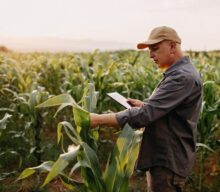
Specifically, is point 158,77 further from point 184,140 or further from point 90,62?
point 184,140

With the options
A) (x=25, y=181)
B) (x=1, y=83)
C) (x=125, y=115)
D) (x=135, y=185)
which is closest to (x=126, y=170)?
(x=125, y=115)

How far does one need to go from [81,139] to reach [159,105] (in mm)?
512

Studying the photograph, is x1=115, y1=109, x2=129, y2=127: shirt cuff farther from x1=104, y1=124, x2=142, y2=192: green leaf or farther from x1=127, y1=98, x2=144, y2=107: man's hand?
x1=127, y1=98, x2=144, y2=107: man's hand

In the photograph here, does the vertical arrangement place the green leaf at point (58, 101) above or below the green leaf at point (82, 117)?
above

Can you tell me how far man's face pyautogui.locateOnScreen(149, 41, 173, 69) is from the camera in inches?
101

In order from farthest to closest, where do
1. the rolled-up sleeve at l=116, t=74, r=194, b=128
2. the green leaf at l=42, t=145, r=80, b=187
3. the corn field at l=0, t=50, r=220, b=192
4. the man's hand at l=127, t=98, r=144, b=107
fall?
the man's hand at l=127, t=98, r=144, b=107 → the corn field at l=0, t=50, r=220, b=192 → the rolled-up sleeve at l=116, t=74, r=194, b=128 → the green leaf at l=42, t=145, r=80, b=187

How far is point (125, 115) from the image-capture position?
100 inches

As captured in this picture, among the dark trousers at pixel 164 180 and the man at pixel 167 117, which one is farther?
the dark trousers at pixel 164 180

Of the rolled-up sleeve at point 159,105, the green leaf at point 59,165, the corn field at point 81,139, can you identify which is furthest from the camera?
the corn field at point 81,139

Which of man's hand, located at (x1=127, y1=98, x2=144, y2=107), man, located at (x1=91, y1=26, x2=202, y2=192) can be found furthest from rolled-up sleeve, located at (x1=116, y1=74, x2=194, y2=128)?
man's hand, located at (x1=127, y1=98, x2=144, y2=107)

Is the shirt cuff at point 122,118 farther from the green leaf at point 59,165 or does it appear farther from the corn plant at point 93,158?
the green leaf at point 59,165

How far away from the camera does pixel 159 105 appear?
254cm

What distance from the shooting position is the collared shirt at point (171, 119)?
2549 millimetres

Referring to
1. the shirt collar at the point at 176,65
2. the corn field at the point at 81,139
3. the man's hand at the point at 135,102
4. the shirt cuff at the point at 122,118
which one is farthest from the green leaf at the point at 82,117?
the shirt collar at the point at 176,65
